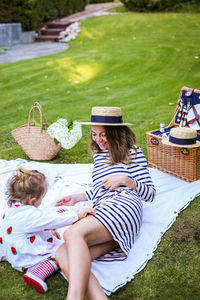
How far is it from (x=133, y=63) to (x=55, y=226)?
279 inches

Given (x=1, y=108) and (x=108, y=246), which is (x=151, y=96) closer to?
(x=1, y=108)

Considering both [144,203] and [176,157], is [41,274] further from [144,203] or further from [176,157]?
[176,157]

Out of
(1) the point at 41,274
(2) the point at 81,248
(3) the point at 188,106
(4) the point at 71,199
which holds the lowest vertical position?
(1) the point at 41,274

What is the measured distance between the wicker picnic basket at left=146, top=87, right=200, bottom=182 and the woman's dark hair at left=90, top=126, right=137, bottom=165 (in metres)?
0.97

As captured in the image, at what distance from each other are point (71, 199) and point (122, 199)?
2.53ft

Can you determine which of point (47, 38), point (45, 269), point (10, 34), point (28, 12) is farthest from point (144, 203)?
point (28, 12)

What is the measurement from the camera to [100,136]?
2709 mm

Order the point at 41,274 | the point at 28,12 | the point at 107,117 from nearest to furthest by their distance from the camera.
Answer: the point at 41,274 → the point at 107,117 → the point at 28,12

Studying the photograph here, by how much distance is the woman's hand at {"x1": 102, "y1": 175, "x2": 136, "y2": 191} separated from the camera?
98.7 inches

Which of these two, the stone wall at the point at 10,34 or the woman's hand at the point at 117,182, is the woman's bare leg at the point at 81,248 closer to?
the woman's hand at the point at 117,182

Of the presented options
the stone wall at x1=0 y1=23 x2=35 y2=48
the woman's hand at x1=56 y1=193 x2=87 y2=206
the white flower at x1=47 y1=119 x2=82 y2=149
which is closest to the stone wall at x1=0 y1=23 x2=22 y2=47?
the stone wall at x1=0 y1=23 x2=35 y2=48

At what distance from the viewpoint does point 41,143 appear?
4.25 m

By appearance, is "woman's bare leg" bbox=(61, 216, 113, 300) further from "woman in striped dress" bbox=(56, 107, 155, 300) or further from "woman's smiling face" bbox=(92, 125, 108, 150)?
"woman's smiling face" bbox=(92, 125, 108, 150)

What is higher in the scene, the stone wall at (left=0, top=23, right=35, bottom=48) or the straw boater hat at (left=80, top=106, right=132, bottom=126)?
the stone wall at (left=0, top=23, right=35, bottom=48)
